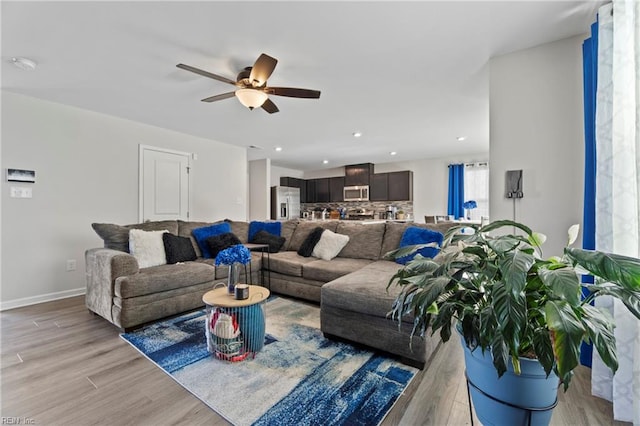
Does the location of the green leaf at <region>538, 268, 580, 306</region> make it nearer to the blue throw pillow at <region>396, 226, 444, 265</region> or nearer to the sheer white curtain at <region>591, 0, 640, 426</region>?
the sheer white curtain at <region>591, 0, 640, 426</region>

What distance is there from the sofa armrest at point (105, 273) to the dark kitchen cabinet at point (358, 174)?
19.7 ft

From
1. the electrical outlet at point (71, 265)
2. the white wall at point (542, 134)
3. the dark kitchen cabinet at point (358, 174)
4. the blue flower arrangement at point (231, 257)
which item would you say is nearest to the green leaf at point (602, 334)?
the white wall at point (542, 134)

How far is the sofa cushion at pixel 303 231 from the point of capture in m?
4.07

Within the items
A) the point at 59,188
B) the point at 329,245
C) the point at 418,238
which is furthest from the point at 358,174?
the point at 59,188

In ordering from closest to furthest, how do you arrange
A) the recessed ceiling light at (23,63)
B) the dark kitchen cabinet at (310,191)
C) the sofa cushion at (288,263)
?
1. the recessed ceiling light at (23,63)
2. the sofa cushion at (288,263)
3. the dark kitchen cabinet at (310,191)

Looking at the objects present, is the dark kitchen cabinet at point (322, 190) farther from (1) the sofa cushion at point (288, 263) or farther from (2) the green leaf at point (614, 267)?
(2) the green leaf at point (614, 267)

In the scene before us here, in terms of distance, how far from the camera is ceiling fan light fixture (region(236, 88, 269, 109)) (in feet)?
8.16

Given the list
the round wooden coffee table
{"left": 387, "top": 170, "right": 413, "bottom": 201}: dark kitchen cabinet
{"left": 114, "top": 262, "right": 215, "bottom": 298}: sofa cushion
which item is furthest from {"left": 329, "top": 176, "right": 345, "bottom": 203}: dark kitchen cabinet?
the round wooden coffee table

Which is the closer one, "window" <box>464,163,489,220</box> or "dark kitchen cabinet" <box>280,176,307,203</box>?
"window" <box>464,163,489,220</box>

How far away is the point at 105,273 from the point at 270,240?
78.4 inches

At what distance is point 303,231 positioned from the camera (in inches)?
166

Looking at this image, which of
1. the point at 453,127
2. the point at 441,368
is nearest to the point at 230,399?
the point at 441,368

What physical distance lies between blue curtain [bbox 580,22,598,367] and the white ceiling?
0.34m

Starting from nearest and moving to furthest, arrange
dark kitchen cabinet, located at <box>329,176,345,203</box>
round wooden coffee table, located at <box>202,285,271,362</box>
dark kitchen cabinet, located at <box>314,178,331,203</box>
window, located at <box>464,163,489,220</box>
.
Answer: round wooden coffee table, located at <box>202,285,271,362</box> < window, located at <box>464,163,489,220</box> < dark kitchen cabinet, located at <box>329,176,345,203</box> < dark kitchen cabinet, located at <box>314,178,331,203</box>
